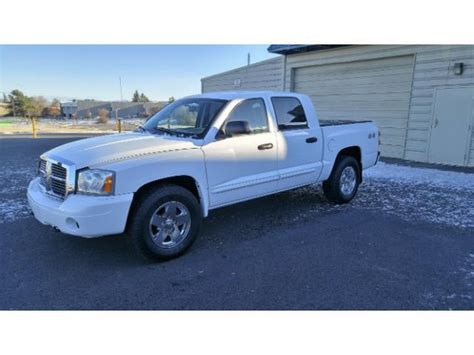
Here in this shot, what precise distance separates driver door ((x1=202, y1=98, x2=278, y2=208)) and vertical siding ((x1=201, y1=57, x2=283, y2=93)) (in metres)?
10.0

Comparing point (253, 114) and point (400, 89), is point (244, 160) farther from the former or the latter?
point (400, 89)

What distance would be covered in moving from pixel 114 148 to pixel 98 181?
0.53 metres

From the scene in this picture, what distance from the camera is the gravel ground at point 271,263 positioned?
10.1 feet

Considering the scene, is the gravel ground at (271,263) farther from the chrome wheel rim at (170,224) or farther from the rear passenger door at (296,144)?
the rear passenger door at (296,144)

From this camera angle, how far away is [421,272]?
3.58m

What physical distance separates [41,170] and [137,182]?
1.40 metres

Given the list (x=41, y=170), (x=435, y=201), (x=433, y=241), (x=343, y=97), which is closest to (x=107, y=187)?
(x=41, y=170)

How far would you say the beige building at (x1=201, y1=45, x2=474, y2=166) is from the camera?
9.09 metres

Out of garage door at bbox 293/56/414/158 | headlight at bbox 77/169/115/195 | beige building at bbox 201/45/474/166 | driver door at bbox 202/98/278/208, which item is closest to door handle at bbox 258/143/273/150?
driver door at bbox 202/98/278/208

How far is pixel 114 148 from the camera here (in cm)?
375

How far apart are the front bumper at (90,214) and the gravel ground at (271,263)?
49cm

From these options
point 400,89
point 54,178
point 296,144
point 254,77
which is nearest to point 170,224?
point 54,178

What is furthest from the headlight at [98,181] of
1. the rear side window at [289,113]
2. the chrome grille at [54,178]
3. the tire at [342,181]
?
the tire at [342,181]
